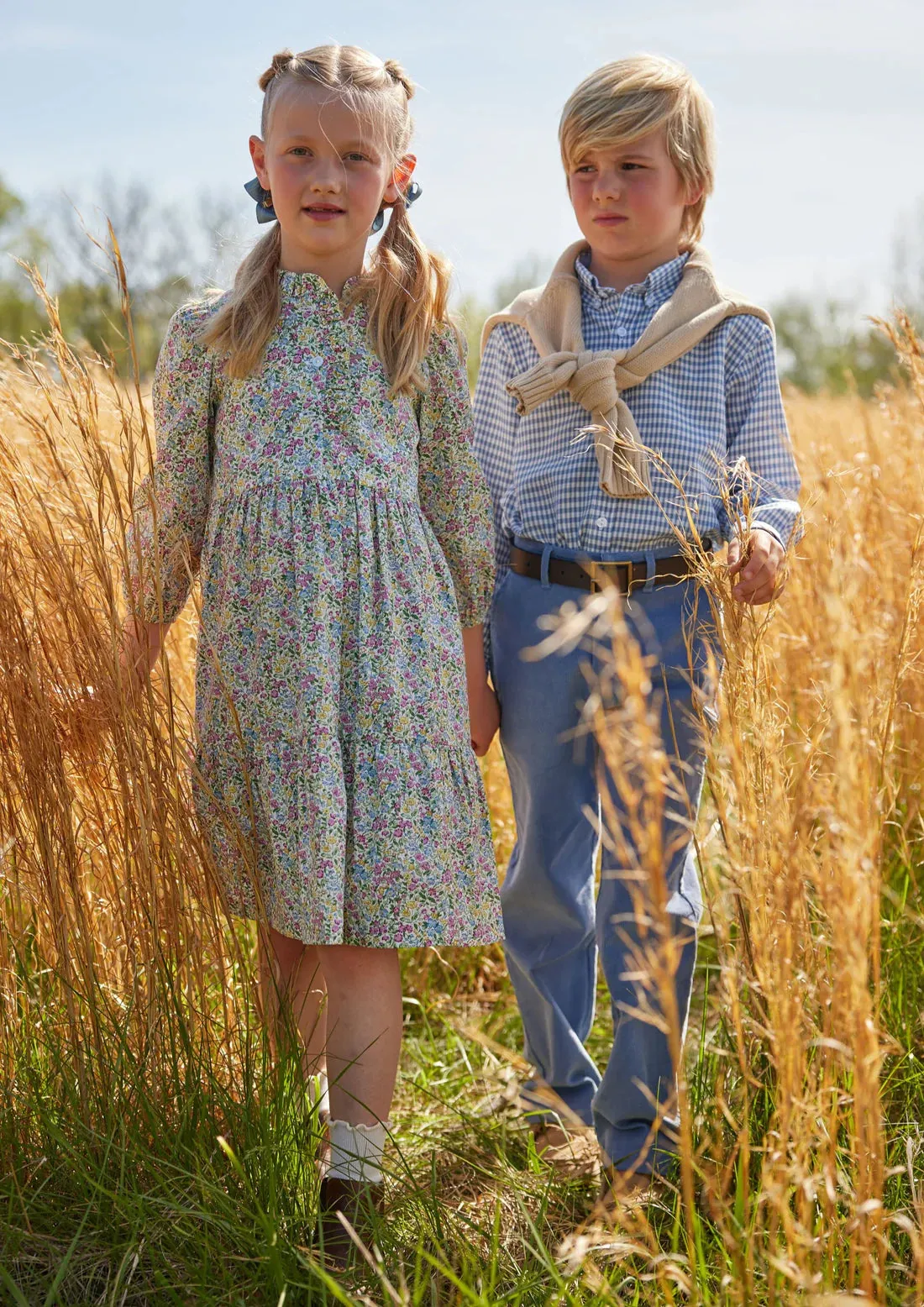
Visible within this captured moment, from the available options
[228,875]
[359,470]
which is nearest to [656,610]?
[359,470]

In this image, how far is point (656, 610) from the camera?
6.75 feet

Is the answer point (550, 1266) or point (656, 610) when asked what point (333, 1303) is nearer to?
point (550, 1266)

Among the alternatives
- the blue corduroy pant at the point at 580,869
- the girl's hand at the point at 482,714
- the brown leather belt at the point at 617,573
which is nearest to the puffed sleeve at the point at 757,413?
the brown leather belt at the point at 617,573

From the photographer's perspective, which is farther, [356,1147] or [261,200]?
[261,200]

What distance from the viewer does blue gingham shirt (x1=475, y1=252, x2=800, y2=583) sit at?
206 centimetres

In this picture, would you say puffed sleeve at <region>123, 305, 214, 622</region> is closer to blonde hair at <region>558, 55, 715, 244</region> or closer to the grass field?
the grass field

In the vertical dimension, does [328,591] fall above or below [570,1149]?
above

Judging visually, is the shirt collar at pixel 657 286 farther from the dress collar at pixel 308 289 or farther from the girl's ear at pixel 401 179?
the dress collar at pixel 308 289

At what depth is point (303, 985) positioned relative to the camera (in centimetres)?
200

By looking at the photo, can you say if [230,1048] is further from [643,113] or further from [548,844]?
[643,113]

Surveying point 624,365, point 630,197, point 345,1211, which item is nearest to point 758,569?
point 624,365

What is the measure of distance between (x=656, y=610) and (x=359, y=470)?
0.56 meters

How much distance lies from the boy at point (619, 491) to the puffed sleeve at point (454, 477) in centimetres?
12

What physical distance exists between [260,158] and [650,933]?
4.66ft
